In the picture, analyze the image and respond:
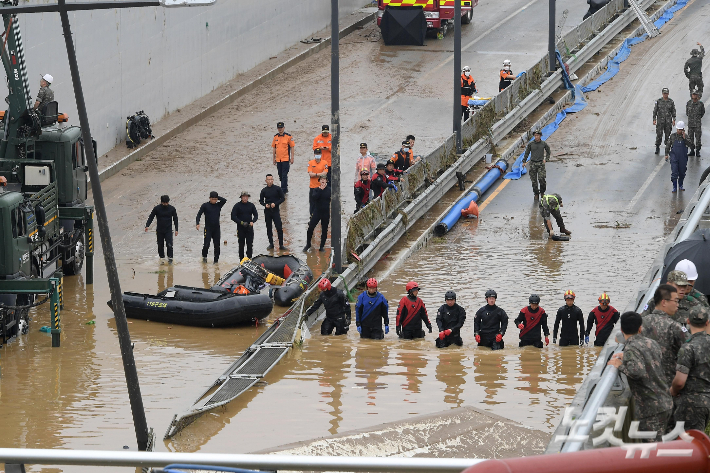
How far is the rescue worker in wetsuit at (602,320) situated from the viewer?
18.2 meters

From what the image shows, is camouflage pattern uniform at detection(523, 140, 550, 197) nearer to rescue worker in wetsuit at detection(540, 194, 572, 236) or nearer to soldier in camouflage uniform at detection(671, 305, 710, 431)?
rescue worker in wetsuit at detection(540, 194, 572, 236)

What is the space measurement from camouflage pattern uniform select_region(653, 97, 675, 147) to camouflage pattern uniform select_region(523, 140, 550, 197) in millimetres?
4329

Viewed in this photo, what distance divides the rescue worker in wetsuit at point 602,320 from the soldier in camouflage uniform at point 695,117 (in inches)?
488

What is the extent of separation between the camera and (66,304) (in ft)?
71.3

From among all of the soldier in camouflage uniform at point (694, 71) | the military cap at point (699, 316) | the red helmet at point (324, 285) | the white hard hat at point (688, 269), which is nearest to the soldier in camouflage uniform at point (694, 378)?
the military cap at point (699, 316)

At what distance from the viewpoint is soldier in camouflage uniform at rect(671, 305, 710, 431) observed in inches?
343

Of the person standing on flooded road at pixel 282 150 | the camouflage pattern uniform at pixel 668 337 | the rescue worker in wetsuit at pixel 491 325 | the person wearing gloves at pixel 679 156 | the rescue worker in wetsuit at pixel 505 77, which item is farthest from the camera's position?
the rescue worker in wetsuit at pixel 505 77

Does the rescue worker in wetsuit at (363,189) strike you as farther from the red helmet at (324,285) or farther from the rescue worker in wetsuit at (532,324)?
the rescue worker in wetsuit at (532,324)

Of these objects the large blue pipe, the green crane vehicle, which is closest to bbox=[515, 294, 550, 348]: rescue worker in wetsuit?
the green crane vehicle

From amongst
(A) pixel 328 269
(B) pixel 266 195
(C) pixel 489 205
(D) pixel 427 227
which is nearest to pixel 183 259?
(B) pixel 266 195

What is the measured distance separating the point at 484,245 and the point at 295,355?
27.8 ft

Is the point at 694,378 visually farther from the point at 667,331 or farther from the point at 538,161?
the point at 538,161

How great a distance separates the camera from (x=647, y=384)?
8.57 metres

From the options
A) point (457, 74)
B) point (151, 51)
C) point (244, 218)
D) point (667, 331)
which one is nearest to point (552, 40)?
point (457, 74)
